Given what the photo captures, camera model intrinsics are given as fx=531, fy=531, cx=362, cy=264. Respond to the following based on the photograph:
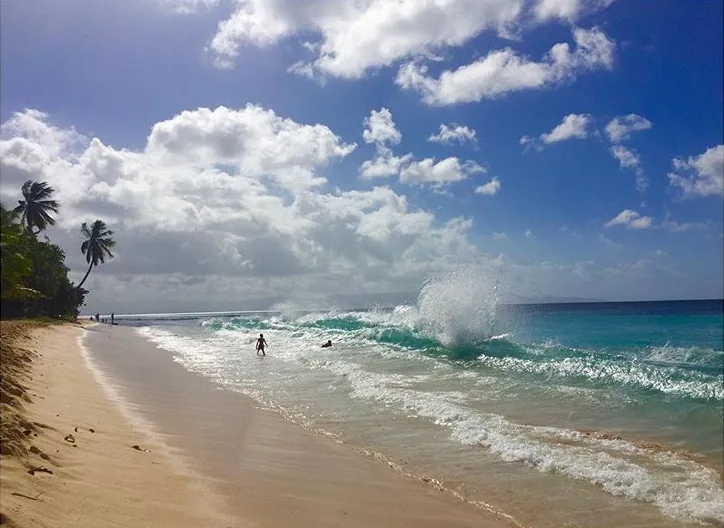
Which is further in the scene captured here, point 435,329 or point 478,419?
point 435,329

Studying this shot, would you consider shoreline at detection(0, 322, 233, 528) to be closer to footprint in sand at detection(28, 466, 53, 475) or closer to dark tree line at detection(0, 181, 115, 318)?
footprint in sand at detection(28, 466, 53, 475)

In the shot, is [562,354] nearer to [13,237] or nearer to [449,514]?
[449,514]

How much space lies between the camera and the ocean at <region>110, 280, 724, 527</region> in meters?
7.28

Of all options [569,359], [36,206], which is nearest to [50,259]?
[36,206]

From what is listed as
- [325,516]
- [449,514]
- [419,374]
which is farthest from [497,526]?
[419,374]

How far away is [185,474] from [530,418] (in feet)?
25.1

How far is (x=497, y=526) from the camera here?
6.36 metres

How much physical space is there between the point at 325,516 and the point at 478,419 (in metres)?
6.07

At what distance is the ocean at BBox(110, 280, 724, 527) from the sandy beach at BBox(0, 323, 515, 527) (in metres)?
0.88

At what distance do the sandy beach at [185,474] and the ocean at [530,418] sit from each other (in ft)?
2.89

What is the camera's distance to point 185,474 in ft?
24.1

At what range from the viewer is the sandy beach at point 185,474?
5.53 meters

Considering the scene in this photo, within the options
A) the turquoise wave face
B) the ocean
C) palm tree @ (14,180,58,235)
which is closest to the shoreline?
the ocean

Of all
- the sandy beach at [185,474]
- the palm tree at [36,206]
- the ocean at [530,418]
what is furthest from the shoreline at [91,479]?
the palm tree at [36,206]
